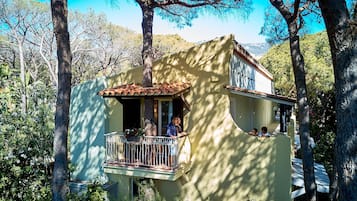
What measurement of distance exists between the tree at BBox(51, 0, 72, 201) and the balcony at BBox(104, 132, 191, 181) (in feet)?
15.3

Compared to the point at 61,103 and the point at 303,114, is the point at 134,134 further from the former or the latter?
the point at 303,114

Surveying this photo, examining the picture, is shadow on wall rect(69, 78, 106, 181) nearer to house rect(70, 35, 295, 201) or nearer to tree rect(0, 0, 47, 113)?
house rect(70, 35, 295, 201)

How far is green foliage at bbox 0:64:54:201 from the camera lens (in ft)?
27.9

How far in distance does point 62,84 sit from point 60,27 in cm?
154

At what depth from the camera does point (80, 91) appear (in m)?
14.9

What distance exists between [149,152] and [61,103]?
516cm

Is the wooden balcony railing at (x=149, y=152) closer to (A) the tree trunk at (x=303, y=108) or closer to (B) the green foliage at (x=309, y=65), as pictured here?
(A) the tree trunk at (x=303, y=108)

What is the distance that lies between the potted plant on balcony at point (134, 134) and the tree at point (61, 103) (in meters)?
5.20

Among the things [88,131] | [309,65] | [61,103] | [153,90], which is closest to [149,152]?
[153,90]

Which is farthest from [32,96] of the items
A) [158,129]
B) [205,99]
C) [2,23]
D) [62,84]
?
[2,23]

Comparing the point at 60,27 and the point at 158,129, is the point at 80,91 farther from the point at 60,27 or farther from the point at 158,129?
the point at 60,27

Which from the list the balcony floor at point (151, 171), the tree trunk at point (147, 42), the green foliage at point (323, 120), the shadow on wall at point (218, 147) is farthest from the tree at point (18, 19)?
the green foliage at point (323, 120)

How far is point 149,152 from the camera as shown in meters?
11.6

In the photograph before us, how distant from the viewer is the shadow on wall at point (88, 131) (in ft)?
47.1
